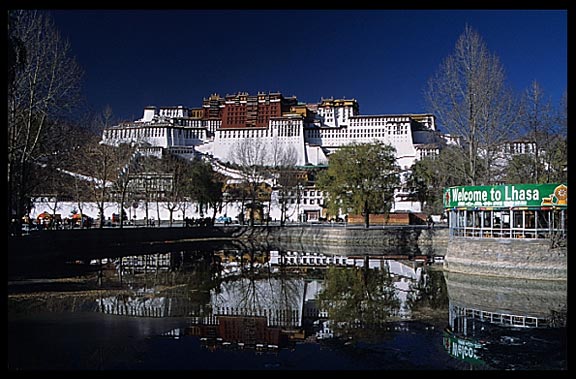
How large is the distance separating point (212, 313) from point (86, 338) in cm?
394

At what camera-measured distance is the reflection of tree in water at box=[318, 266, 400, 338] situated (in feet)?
44.4

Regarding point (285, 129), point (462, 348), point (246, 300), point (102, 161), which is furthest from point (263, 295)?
point (285, 129)

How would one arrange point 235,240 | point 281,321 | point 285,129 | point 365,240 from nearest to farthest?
1. point 281,321
2. point 365,240
3. point 235,240
4. point 285,129

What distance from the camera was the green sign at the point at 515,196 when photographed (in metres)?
20.7

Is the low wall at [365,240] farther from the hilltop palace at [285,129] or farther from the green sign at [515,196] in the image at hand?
the hilltop palace at [285,129]

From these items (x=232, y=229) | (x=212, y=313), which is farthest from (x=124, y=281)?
(x=232, y=229)

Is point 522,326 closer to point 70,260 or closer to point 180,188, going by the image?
point 70,260

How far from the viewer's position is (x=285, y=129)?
109 meters

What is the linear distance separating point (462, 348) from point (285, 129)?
9889 centimetres

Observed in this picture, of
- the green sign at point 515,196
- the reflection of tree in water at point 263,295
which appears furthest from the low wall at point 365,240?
the reflection of tree in water at point 263,295

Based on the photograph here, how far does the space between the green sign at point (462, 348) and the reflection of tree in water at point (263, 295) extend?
3.70 metres

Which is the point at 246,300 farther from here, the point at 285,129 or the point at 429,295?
the point at 285,129

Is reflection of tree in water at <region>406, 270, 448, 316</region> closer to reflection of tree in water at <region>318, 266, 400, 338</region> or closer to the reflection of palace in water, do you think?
the reflection of palace in water
